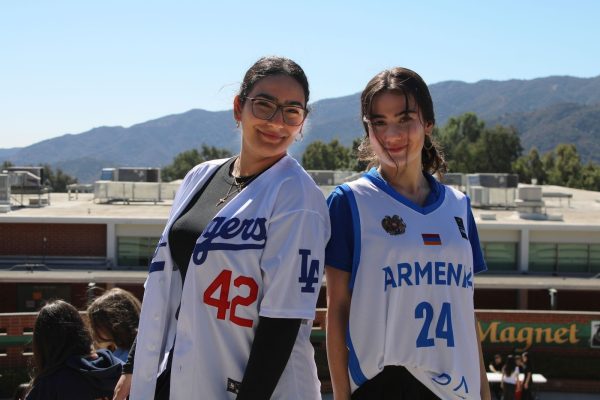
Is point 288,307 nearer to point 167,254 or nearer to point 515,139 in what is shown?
point 167,254

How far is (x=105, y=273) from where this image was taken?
2173cm

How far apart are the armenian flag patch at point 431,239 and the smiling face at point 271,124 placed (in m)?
0.69

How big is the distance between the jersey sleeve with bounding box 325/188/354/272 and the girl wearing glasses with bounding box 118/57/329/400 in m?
0.28

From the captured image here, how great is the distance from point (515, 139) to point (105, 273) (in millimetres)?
89212

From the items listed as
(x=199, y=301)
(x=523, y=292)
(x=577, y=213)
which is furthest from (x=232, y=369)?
(x=577, y=213)

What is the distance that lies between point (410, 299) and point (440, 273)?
0.55 ft

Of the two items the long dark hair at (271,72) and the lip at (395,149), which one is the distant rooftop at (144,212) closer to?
the lip at (395,149)

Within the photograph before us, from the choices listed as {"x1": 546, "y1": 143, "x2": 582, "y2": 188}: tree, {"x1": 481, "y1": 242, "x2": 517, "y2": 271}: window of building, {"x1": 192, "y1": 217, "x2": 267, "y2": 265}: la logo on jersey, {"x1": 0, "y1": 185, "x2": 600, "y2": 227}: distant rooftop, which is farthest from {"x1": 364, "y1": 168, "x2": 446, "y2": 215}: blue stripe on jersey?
{"x1": 546, "y1": 143, "x2": 582, "y2": 188}: tree

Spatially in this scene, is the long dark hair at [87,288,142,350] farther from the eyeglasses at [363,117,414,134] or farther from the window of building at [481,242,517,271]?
the window of building at [481,242,517,271]

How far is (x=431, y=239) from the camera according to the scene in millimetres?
3145

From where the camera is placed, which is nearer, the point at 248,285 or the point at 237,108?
the point at 248,285

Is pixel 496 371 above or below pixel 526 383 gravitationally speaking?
below

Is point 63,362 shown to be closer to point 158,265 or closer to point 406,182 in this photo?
point 158,265

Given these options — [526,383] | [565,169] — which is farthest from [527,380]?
[565,169]
